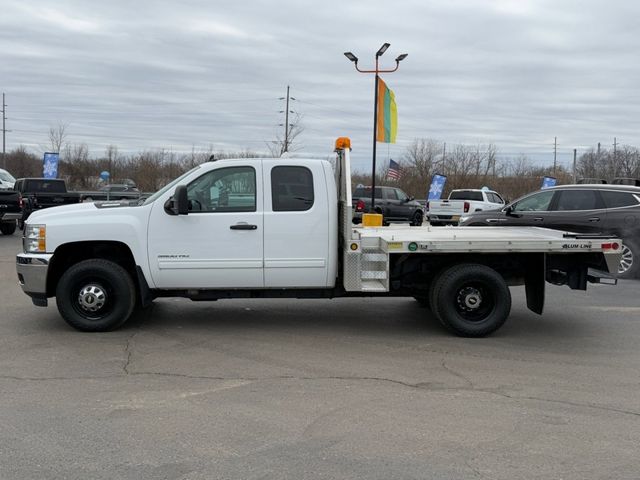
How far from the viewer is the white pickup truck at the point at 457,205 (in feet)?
88.3

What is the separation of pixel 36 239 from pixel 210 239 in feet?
6.42

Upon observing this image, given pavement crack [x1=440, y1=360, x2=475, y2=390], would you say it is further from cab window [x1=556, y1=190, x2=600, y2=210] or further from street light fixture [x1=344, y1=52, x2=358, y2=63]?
street light fixture [x1=344, y1=52, x2=358, y2=63]

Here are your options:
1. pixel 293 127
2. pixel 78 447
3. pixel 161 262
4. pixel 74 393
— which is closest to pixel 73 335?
pixel 161 262

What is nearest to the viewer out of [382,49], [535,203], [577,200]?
[577,200]

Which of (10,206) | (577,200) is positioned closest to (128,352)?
(577,200)

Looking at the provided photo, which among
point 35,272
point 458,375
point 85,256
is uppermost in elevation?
point 85,256

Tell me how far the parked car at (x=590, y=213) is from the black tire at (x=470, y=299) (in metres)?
5.69

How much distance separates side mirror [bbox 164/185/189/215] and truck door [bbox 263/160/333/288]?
89cm

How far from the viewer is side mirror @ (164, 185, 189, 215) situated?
23.0 ft

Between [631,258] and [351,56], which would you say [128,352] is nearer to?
[631,258]

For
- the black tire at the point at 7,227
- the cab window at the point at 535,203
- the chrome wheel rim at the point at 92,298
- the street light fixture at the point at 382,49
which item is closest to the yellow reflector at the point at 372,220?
the chrome wheel rim at the point at 92,298

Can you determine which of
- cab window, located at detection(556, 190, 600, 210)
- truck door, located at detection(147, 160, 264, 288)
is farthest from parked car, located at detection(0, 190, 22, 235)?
cab window, located at detection(556, 190, 600, 210)

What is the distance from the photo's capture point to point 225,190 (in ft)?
24.0

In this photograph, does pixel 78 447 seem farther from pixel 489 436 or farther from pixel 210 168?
pixel 210 168
